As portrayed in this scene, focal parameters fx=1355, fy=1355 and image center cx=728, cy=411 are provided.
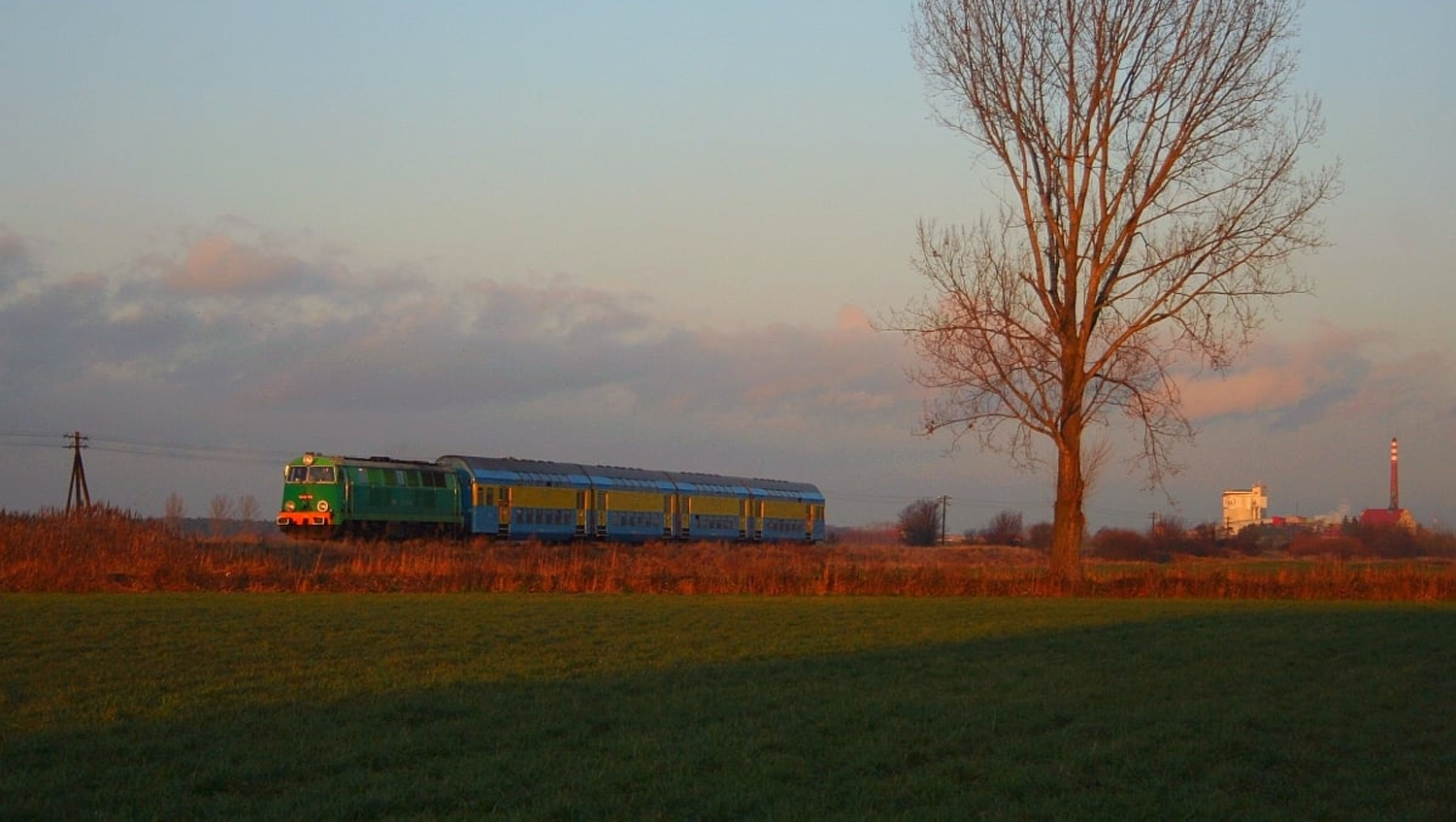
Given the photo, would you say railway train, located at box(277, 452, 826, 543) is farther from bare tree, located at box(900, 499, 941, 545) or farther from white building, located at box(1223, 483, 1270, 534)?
white building, located at box(1223, 483, 1270, 534)

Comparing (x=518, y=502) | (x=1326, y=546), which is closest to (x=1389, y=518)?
(x=1326, y=546)

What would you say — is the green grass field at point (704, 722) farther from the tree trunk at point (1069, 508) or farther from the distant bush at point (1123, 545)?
the distant bush at point (1123, 545)

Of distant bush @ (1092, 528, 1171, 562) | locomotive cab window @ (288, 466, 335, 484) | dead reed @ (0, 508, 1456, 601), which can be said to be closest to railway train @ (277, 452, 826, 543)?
locomotive cab window @ (288, 466, 335, 484)

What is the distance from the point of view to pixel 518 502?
1905 inches

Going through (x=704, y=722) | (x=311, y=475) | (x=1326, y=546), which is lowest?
(x=704, y=722)

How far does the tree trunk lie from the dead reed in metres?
0.44

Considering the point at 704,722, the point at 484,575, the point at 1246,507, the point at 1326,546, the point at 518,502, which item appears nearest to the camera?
the point at 704,722

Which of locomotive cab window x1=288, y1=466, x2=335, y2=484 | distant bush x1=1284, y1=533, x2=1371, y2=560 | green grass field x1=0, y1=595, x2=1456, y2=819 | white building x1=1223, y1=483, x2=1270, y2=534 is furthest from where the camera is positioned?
white building x1=1223, y1=483, x2=1270, y2=534

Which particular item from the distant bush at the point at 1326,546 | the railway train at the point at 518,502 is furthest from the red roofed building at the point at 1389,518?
the railway train at the point at 518,502

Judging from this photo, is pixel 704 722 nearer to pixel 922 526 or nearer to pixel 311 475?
pixel 311 475

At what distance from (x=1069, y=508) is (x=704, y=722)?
22.3m

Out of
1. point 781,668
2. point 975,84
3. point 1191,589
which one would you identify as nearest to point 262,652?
point 781,668

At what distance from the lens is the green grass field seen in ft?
27.7

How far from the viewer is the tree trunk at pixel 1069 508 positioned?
3111 centimetres
